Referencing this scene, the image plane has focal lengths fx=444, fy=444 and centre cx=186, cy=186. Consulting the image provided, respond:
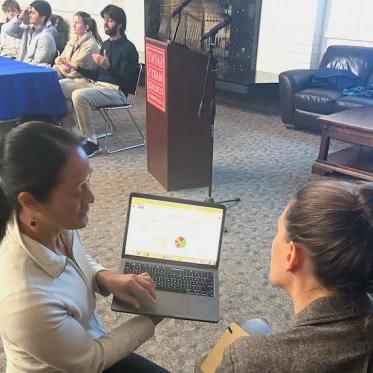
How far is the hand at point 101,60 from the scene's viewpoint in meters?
3.83

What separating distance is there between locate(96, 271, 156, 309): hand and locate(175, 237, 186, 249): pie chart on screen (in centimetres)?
21

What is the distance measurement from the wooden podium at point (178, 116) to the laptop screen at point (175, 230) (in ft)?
5.43

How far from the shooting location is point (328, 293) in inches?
31.0

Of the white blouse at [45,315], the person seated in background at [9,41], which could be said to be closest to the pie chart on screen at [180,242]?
the white blouse at [45,315]

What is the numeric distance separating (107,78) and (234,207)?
1.80m

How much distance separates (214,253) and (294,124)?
11.9 ft

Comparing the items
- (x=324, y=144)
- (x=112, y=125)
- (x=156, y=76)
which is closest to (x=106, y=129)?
(x=112, y=125)

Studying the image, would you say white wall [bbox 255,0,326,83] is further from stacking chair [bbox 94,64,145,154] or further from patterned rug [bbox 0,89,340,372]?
stacking chair [bbox 94,64,145,154]

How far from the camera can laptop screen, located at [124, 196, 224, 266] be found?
136 cm

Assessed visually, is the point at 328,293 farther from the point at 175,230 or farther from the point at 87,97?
the point at 87,97

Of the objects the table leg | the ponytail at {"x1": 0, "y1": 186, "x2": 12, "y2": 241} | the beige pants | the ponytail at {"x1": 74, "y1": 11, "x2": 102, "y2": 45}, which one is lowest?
the table leg

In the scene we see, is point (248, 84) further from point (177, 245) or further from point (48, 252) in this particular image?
point (48, 252)

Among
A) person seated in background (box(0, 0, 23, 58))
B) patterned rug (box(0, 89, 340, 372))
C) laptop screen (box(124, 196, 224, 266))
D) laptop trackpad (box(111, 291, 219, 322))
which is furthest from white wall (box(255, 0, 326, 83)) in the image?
laptop trackpad (box(111, 291, 219, 322))

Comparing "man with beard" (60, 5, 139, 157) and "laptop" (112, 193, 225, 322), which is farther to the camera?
"man with beard" (60, 5, 139, 157)
